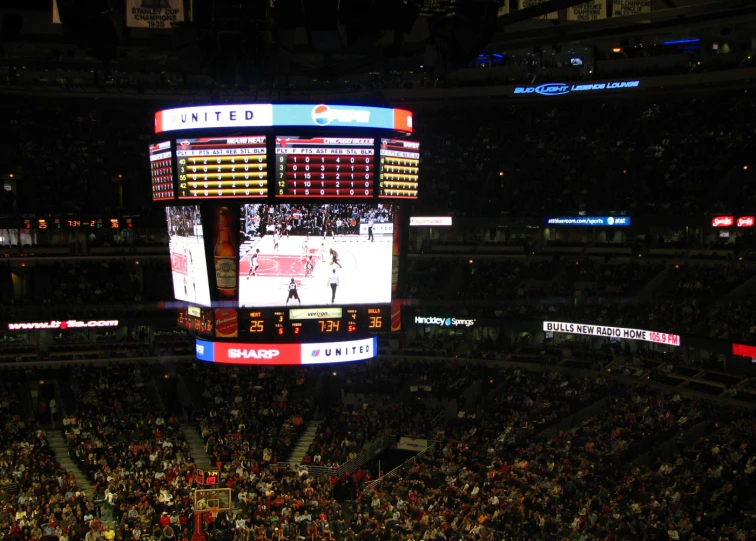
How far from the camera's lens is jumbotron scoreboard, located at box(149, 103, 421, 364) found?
1939 cm

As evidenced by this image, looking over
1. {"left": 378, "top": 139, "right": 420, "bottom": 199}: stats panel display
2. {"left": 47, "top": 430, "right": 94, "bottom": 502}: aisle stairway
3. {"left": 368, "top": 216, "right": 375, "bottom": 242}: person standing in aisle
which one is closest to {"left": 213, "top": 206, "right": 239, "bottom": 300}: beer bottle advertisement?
{"left": 368, "top": 216, "right": 375, "bottom": 242}: person standing in aisle

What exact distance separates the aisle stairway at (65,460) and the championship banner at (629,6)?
18.0m

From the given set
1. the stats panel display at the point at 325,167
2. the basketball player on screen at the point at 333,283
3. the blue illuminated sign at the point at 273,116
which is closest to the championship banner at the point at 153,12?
the blue illuminated sign at the point at 273,116

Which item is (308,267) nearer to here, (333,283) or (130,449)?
(333,283)

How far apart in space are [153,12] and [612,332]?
21706mm

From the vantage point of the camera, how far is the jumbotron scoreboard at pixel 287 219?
19391 millimetres

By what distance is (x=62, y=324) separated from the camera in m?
34.7

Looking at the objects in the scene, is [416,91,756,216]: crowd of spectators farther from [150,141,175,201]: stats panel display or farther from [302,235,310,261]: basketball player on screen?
[150,141,175,201]: stats panel display

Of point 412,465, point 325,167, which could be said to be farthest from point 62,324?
point 325,167

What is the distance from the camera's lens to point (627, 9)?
1756cm

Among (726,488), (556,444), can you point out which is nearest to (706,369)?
(556,444)

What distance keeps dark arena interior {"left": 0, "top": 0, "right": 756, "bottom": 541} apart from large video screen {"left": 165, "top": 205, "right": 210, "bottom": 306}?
10cm

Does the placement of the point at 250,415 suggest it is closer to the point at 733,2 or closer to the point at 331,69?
the point at 331,69

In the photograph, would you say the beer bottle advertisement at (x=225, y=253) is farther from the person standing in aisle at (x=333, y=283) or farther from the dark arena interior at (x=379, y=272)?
the person standing in aisle at (x=333, y=283)
